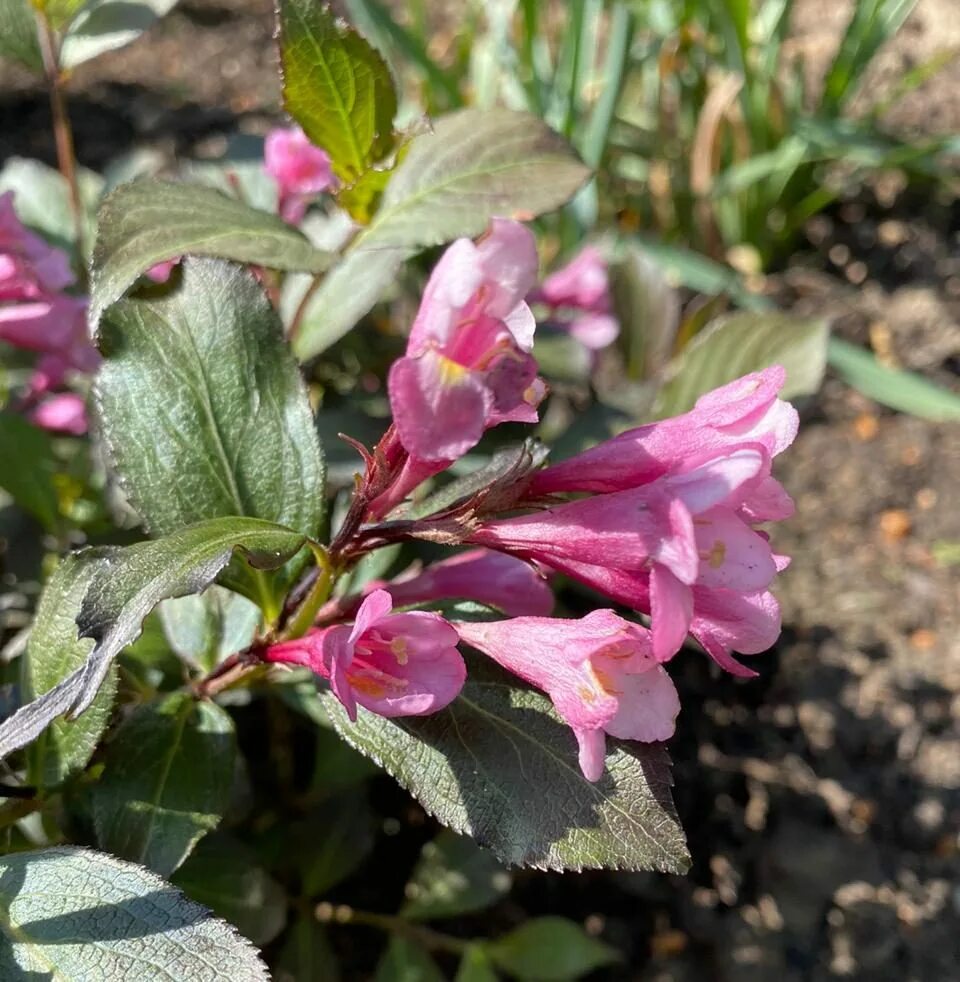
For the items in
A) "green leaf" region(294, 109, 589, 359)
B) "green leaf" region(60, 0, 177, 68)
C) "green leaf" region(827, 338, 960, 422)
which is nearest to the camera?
"green leaf" region(294, 109, 589, 359)

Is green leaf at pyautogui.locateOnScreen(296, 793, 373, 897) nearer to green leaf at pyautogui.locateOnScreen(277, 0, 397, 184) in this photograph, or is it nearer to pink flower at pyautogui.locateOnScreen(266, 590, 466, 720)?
pink flower at pyautogui.locateOnScreen(266, 590, 466, 720)

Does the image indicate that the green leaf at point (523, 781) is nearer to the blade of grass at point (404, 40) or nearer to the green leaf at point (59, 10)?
the green leaf at point (59, 10)

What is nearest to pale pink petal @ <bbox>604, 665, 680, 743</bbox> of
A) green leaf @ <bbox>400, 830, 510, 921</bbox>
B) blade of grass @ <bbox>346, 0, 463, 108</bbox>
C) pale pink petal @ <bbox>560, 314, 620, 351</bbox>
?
green leaf @ <bbox>400, 830, 510, 921</bbox>

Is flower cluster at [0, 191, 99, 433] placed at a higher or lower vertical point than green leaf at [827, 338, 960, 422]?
higher

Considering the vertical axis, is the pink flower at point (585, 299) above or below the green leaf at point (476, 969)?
above

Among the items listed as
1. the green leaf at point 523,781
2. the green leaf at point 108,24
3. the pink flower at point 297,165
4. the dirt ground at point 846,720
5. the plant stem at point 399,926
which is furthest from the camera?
the dirt ground at point 846,720

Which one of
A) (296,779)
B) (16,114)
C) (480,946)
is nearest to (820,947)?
(480,946)

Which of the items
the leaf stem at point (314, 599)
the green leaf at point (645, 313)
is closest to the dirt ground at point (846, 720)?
the green leaf at point (645, 313)
